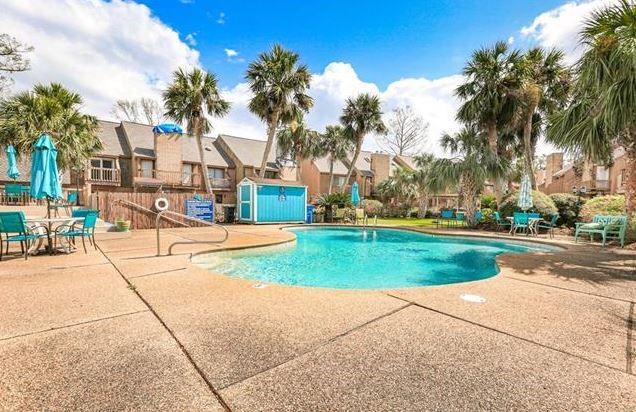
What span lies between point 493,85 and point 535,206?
7.16 meters

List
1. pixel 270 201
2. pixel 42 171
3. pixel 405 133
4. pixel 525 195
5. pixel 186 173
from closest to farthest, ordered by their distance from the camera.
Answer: pixel 42 171 → pixel 525 195 → pixel 270 201 → pixel 186 173 → pixel 405 133

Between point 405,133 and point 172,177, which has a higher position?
point 405,133

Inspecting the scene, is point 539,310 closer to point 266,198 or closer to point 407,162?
point 266,198

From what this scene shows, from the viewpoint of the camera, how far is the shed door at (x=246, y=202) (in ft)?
59.6

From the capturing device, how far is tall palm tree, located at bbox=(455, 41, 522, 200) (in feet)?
53.9

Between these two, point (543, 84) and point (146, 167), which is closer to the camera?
point (543, 84)

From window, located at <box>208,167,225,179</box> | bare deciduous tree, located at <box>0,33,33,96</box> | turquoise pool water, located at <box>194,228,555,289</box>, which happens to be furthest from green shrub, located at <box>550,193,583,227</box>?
bare deciduous tree, located at <box>0,33,33,96</box>

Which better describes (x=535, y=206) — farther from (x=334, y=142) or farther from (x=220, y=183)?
(x=220, y=183)

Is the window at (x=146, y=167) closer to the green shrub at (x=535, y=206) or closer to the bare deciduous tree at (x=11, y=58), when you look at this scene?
the bare deciduous tree at (x=11, y=58)

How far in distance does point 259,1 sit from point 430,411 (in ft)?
43.0

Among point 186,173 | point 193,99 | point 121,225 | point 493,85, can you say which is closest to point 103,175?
point 186,173

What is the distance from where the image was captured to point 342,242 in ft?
42.3

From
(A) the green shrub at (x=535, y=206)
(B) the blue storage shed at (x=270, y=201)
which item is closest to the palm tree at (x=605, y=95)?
(A) the green shrub at (x=535, y=206)

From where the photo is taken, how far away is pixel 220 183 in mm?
27812
